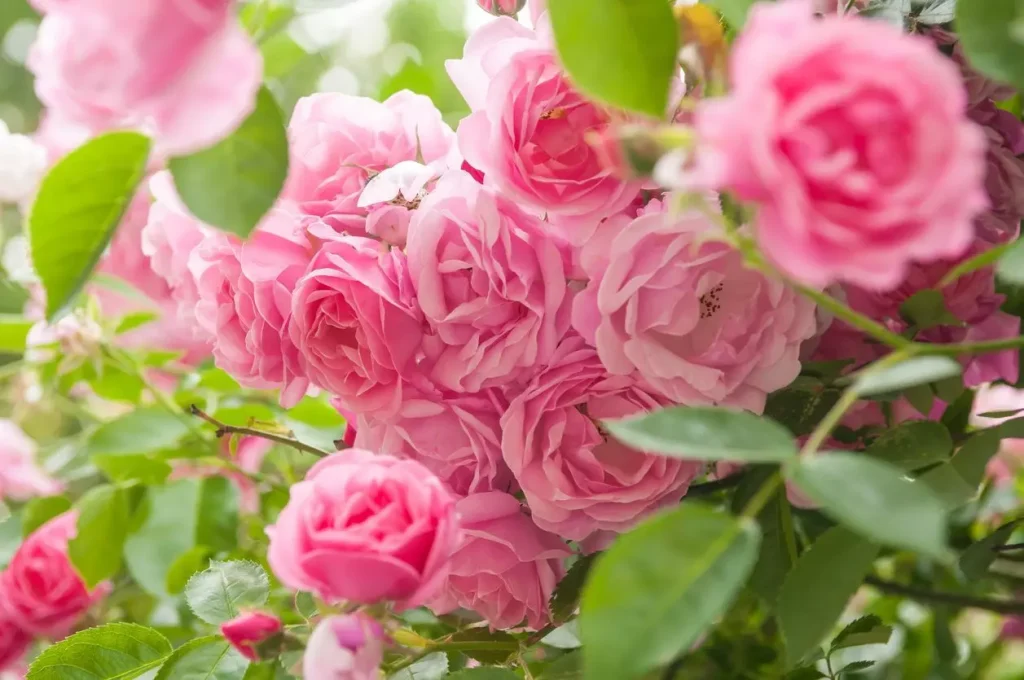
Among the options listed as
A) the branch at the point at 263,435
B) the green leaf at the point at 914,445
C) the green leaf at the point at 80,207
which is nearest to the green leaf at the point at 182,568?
the branch at the point at 263,435

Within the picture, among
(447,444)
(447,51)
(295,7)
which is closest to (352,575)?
(447,444)

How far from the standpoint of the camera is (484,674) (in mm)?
397

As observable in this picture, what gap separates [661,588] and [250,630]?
19 cm

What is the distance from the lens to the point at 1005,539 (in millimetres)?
501

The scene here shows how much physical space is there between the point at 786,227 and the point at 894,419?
345 mm

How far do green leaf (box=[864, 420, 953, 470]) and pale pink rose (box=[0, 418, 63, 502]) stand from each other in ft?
2.25

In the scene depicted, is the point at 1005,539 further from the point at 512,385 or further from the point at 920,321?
the point at 512,385

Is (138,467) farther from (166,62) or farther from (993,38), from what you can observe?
(993,38)

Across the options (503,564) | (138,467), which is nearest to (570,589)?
(503,564)

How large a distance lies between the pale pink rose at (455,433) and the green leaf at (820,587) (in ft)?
0.50

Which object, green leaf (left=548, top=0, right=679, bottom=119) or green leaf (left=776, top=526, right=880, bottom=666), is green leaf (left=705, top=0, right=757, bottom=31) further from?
green leaf (left=776, top=526, right=880, bottom=666)

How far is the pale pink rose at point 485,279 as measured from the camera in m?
0.41

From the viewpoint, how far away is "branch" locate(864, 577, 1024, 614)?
45cm

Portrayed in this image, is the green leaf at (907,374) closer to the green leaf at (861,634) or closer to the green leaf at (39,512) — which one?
the green leaf at (861,634)
